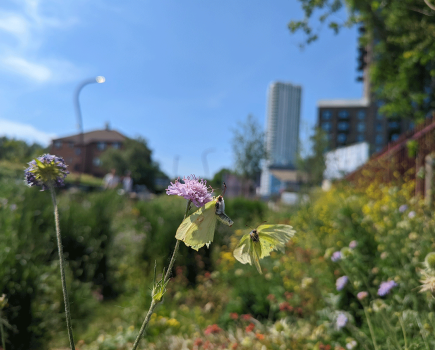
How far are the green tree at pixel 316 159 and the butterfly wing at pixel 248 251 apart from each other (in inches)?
791

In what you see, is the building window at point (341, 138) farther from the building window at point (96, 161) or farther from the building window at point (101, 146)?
the building window at point (96, 161)

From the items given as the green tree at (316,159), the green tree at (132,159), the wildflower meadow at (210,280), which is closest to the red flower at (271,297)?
the wildflower meadow at (210,280)

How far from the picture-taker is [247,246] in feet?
2.55

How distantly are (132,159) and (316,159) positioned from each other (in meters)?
27.5

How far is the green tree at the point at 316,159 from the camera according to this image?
20438 mm

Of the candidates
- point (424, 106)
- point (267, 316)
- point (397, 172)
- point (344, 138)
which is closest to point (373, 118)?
point (344, 138)

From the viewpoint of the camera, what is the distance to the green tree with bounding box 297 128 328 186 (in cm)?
2044

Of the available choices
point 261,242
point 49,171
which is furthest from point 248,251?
point 49,171

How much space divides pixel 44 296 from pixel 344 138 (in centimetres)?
6159

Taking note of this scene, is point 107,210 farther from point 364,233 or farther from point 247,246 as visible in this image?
point 247,246

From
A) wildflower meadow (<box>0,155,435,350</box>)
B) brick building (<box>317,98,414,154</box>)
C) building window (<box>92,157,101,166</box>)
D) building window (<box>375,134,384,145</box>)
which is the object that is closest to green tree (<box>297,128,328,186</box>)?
wildflower meadow (<box>0,155,435,350</box>)

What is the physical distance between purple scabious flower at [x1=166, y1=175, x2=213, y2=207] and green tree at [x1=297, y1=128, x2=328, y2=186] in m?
20.1

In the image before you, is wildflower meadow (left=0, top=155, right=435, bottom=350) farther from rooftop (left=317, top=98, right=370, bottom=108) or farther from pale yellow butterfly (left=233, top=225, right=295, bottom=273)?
rooftop (left=317, top=98, right=370, bottom=108)

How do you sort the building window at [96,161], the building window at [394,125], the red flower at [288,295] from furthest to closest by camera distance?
1. the building window at [394,125]
2. the building window at [96,161]
3. the red flower at [288,295]
